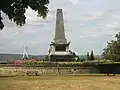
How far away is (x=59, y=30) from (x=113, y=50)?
21071 millimetres

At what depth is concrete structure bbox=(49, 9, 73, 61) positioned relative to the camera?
65.7 meters

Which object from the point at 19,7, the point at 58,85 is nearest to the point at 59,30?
the point at 58,85

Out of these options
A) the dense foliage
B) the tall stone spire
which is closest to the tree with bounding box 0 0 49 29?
the tall stone spire

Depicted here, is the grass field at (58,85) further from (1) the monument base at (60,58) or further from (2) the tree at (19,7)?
(1) the monument base at (60,58)

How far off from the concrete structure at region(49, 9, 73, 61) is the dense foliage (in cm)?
1532

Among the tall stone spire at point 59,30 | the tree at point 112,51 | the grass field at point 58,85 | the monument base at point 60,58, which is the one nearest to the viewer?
the grass field at point 58,85

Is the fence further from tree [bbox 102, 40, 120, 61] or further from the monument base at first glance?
tree [bbox 102, 40, 120, 61]

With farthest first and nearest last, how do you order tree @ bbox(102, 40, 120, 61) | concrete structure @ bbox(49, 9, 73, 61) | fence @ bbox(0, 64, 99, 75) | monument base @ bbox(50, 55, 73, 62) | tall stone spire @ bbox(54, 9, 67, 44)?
tree @ bbox(102, 40, 120, 61), tall stone spire @ bbox(54, 9, 67, 44), concrete structure @ bbox(49, 9, 73, 61), monument base @ bbox(50, 55, 73, 62), fence @ bbox(0, 64, 99, 75)

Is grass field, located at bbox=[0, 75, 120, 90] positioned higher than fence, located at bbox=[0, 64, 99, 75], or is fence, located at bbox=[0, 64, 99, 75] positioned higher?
fence, located at bbox=[0, 64, 99, 75]

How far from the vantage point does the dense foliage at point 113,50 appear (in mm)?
80344

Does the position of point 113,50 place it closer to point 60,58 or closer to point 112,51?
point 112,51

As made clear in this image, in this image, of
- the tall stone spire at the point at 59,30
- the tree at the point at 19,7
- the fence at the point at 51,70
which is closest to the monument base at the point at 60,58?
the tall stone spire at the point at 59,30

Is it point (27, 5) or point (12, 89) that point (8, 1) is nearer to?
point (27, 5)

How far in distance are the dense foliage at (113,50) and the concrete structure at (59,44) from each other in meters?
15.3
